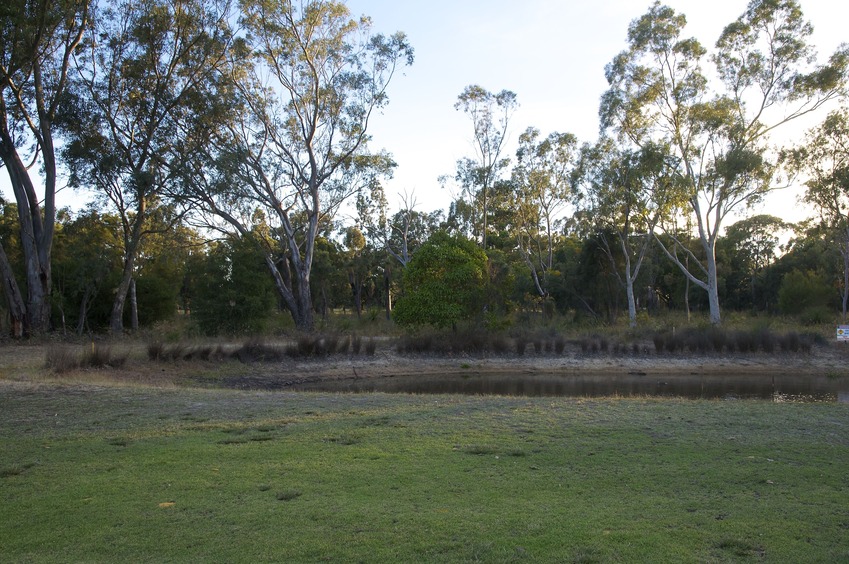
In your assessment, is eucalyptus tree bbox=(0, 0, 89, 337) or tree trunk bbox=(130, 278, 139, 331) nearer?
eucalyptus tree bbox=(0, 0, 89, 337)

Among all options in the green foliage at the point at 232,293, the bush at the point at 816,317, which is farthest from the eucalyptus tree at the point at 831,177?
the green foliage at the point at 232,293

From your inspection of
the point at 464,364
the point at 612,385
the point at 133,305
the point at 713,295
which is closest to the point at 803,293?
the point at 713,295

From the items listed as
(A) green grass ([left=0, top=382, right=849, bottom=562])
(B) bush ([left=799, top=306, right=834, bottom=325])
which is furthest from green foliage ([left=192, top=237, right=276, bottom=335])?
(B) bush ([left=799, top=306, right=834, bottom=325])

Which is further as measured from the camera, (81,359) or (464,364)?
(464,364)

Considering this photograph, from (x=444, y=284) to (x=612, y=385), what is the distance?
10.1 metres

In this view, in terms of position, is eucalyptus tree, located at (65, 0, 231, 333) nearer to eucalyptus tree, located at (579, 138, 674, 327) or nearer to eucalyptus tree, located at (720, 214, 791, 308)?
eucalyptus tree, located at (579, 138, 674, 327)

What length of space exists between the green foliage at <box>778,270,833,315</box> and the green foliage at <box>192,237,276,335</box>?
33.3 metres

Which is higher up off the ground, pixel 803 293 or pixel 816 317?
pixel 803 293

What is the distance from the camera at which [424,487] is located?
5934mm

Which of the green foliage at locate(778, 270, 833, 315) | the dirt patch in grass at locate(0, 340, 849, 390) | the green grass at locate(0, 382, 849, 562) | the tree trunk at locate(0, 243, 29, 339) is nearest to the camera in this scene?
the green grass at locate(0, 382, 849, 562)

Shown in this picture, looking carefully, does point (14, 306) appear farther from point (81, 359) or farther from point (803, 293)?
point (803, 293)

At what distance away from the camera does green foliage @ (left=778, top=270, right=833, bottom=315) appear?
42.8 metres

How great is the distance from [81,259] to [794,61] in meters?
35.4

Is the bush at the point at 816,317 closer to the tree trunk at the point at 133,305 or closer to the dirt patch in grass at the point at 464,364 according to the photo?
the dirt patch in grass at the point at 464,364
